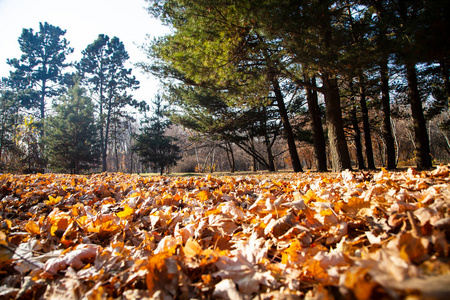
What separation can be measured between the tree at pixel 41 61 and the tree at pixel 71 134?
10614mm

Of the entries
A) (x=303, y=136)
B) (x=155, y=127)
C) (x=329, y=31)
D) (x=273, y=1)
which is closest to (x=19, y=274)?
(x=273, y=1)

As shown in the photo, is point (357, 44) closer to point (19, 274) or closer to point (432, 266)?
point (432, 266)

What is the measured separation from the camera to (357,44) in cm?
516

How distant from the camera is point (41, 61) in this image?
28.3 meters

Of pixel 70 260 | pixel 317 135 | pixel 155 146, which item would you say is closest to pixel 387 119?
pixel 317 135

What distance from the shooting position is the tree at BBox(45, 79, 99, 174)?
62.7 feet

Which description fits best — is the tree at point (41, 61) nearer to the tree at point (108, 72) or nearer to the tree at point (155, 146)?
the tree at point (108, 72)

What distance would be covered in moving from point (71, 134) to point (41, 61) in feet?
56.8

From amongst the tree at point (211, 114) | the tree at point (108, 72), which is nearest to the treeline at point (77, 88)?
the tree at point (108, 72)

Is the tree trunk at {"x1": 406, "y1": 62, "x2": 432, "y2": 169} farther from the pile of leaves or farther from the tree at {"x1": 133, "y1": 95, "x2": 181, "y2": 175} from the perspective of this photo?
the tree at {"x1": 133, "y1": 95, "x2": 181, "y2": 175}

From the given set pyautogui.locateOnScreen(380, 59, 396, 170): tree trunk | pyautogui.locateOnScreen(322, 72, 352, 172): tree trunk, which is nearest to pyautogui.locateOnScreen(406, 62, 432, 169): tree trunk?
pyautogui.locateOnScreen(380, 59, 396, 170): tree trunk

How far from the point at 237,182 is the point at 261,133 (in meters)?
10.7

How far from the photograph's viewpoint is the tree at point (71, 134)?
19.1 m

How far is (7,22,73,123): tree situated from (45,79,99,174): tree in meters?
10.6
